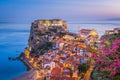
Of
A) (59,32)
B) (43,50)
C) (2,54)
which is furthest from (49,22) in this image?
(43,50)

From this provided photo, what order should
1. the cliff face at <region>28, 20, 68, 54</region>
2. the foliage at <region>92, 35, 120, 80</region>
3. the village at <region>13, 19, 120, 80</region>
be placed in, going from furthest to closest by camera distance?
the cliff face at <region>28, 20, 68, 54</region> < the village at <region>13, 19, 120, 80</region> < the foliage at <region>92, 35, 120, 80</region>

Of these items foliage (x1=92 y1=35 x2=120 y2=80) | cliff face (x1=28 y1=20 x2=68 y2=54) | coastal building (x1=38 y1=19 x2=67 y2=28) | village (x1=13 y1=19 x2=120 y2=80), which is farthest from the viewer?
coastal building (x1=38 y1=19 x2=67 y2=28)

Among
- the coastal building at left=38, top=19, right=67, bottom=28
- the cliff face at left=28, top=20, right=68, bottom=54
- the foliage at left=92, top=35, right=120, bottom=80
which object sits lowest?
the cliff face at left=28, top=20, right=68, bottom=54

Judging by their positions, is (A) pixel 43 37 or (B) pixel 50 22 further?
(B) pixel 50 22

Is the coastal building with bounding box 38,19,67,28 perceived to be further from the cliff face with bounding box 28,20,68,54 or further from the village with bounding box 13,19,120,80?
the cliff face with bounding box 28,20,68,54

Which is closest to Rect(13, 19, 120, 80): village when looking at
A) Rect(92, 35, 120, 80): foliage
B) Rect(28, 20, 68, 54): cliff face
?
Rect(28, 20, 68, 54): cliff face

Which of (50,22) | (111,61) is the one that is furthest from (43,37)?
(111,61)

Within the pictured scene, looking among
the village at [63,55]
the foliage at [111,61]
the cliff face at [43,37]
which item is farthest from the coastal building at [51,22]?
the foliage at [111,61]

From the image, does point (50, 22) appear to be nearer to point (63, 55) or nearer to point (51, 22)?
point (51, 22)

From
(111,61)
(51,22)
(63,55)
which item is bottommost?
(63,55)

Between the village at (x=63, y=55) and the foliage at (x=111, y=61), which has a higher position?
the foliage at (x=111, y=61)

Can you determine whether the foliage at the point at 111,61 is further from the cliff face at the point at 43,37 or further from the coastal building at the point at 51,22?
the coastal building at the point at 51,22
